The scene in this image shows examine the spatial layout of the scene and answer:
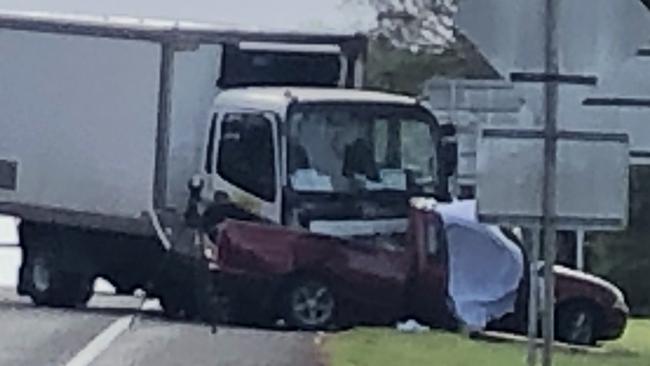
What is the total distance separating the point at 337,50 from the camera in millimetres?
28156

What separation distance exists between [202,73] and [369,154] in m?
2.08

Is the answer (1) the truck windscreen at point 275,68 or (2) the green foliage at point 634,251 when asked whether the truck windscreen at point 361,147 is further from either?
(2) the green foliage at point 634,251

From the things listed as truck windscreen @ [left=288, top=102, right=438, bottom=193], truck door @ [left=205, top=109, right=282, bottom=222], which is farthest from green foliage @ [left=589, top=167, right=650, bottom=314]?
truck door @ [left=205, top=109, right=282, bottom=222]

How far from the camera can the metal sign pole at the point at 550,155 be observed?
494 inches

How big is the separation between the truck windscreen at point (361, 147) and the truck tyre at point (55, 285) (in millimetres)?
3507

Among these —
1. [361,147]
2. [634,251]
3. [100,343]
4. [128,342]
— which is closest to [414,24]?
[634,251]

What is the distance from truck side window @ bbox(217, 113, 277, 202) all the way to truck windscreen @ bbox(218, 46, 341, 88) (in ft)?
2.75

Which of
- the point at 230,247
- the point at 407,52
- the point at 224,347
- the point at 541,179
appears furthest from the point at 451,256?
the point at 407,52

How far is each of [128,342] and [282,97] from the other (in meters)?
4.77

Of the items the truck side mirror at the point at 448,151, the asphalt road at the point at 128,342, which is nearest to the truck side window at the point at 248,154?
the asphalt road at the point at 128,342

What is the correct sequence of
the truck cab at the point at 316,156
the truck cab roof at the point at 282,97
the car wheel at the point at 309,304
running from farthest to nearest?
the truck cab roof at the point at 282,97 < the truck cab at the point at 316,156 < the car wheel at the point at 309,304

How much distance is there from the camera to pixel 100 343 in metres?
22.5

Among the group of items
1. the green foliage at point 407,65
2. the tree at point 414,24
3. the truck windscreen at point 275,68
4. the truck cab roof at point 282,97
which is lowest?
the truck cab roof at point 282,97

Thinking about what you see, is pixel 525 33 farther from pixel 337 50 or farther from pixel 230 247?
pixel 337 50
